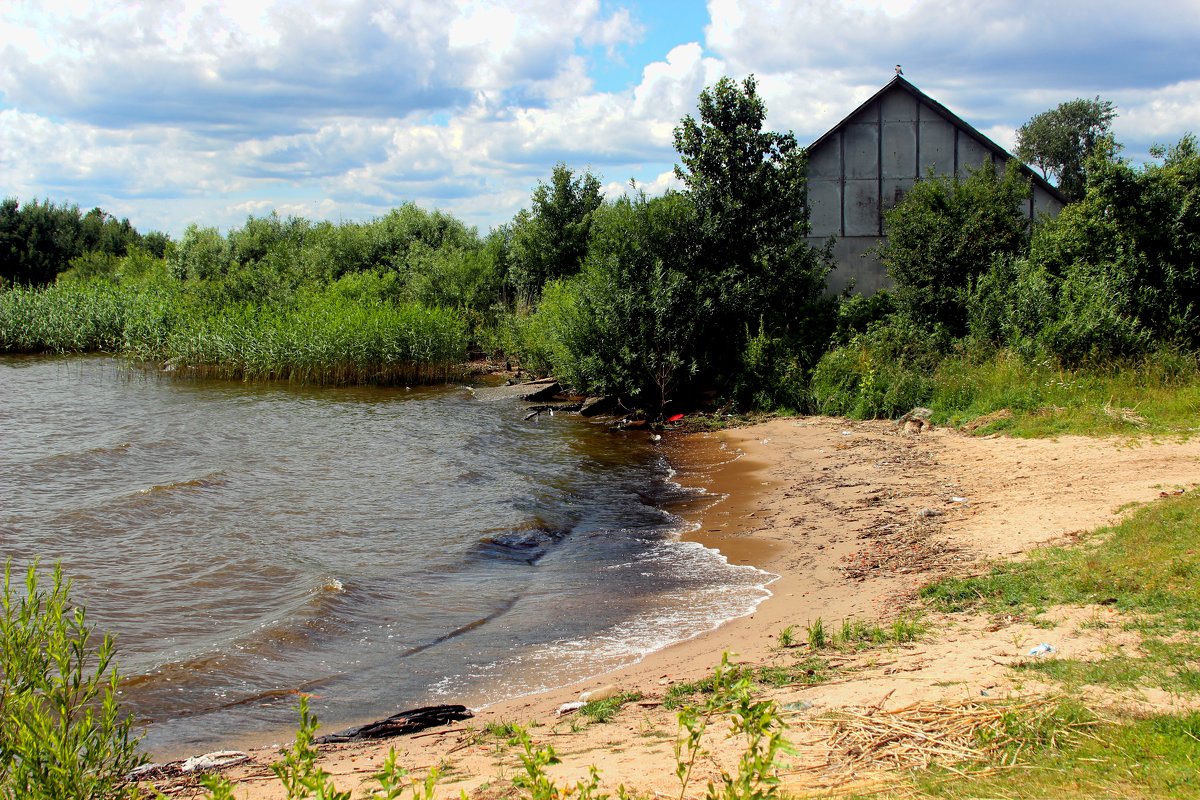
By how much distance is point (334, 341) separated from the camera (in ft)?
86.2

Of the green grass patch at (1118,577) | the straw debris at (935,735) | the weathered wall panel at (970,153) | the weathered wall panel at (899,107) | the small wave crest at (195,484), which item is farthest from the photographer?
the weathered wall panel at (899,107)

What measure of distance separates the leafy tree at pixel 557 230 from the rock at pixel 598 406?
412 inches

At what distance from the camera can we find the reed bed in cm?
2648

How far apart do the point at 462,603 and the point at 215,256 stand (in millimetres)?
38286

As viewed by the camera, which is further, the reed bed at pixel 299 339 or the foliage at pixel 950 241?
the reed bed at pixel 299 339

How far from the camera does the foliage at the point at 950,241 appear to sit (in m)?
20.4

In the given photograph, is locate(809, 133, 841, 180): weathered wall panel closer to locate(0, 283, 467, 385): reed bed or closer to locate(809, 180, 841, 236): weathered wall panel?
locate(809, 180, 841, 236): weathered wall panel

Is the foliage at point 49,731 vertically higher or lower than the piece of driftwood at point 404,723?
higher

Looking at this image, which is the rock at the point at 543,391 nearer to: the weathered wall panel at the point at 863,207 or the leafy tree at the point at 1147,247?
the weathered wall panel at the point at 863,207

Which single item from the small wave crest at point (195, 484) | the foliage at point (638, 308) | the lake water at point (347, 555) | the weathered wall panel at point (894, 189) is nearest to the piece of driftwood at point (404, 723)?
the lake water at point (347, 555)

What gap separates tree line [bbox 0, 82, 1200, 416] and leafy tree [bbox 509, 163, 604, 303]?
89 mm

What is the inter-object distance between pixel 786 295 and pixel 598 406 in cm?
550

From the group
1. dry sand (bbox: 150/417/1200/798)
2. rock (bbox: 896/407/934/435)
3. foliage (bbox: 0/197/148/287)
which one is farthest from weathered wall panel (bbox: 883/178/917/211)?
foliage (bbox: 0/197/148/287)

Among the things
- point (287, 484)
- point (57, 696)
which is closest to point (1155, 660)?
point (57, 696)
